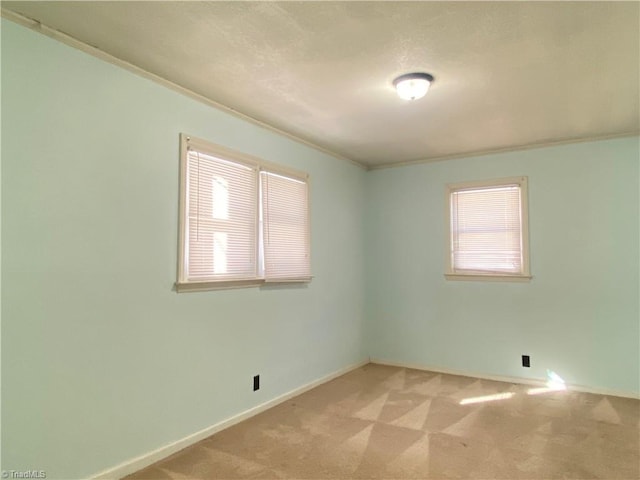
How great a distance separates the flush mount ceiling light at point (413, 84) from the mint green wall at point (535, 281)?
2227 millimetres

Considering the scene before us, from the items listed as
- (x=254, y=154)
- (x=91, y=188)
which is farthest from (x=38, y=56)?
(x=254, y=154)

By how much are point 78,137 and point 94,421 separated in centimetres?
160

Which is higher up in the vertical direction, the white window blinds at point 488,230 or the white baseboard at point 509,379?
the white window blinds at point 488,230

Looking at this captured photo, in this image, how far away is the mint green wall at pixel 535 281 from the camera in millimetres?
3969

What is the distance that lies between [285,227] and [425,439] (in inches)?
83.3

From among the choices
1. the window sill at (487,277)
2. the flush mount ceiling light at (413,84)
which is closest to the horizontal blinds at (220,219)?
the flush mount ceiling light at (413,84)

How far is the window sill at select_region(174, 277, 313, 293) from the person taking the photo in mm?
2885

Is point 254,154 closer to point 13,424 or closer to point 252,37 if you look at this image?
point 252,37

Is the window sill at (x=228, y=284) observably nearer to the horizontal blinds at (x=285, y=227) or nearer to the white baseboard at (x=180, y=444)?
the horizontal blinds at (x=285, y=227)

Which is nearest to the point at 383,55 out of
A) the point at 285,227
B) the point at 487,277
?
the point at 285,227

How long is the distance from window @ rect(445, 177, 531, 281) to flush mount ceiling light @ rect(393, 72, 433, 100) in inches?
87.4

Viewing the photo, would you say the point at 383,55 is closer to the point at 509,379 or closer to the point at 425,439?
the point at 425,439

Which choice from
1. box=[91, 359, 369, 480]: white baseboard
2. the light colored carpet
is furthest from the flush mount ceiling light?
box=[91, 359, 369, 480]: white baseboard

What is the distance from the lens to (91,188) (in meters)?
2.36
